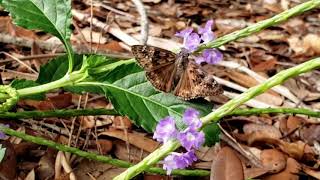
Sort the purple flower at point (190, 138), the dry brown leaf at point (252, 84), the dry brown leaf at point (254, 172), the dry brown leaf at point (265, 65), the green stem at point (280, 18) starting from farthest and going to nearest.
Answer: the dry brown leaf at point (265, 65) < the dry brown leaf at point (252, 84) < the dry brown leaf at point (254, 172) < the green stem at point (280, 18) < the purple flower at point (190, 138)

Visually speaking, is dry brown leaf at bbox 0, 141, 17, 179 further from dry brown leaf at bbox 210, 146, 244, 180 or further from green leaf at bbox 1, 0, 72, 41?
dry brown leaf at bbox 210, 146, 244, 180

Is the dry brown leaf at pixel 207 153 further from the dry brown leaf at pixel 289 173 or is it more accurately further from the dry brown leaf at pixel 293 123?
the dry brown leaf at pixel 293 123

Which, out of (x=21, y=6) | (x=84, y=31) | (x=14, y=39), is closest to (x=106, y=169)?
(x=21, y=6)

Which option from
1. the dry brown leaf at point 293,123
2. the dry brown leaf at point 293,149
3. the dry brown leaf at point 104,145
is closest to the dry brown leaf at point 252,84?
the dry brown leaf at point 293,123

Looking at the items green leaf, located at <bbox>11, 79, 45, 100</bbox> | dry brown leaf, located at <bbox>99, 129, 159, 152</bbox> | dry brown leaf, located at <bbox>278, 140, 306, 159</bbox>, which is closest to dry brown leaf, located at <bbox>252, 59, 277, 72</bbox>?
dry brown leaf, located at <bbox>278, 140, 306, 159</bbox>

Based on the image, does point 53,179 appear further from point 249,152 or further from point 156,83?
point 249,152

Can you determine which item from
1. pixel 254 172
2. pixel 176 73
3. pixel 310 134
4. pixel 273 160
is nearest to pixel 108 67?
pixel 176 73

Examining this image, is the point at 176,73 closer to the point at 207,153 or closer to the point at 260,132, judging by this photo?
the point at 207,153
